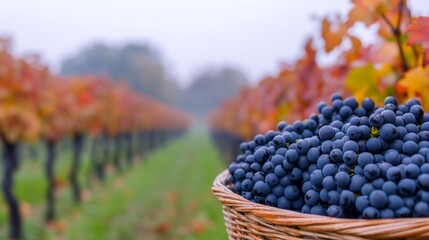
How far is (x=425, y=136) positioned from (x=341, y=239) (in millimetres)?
362

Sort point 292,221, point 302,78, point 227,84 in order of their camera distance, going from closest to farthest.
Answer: point 292,221
point 302,78
point 227,84

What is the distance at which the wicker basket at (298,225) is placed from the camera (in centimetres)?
91

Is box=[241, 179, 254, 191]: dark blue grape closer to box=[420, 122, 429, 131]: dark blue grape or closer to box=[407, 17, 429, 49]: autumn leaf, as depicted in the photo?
box=[420, 122, 429, 131]: dark blue grape

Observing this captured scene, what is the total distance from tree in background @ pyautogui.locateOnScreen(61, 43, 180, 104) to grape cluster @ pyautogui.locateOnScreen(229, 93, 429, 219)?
128ft

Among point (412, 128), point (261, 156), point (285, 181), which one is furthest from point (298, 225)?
point (412, 128)

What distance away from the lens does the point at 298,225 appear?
101 cm

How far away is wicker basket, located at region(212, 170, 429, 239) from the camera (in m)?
0.91

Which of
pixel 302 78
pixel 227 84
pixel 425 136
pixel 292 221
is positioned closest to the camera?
pixel 292 221

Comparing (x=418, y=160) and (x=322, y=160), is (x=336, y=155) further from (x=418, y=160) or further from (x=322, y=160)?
(x=418, y=160)

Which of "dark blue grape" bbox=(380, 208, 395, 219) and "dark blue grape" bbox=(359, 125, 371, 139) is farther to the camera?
"dark blue grape" bbox=(359, 125, 371, 139)

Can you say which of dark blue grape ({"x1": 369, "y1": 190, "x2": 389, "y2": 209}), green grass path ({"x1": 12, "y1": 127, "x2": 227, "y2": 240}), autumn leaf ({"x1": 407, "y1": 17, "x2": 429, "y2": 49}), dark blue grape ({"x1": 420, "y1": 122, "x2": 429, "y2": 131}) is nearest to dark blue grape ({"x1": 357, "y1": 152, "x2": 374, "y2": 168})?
dark blue grape ({"x1": 369, "y1": 190, "x2": 389, "y2": 209})

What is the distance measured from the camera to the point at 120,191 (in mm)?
8984

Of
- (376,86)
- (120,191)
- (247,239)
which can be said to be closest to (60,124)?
(120,191)

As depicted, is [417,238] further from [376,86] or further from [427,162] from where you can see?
[376,86]
